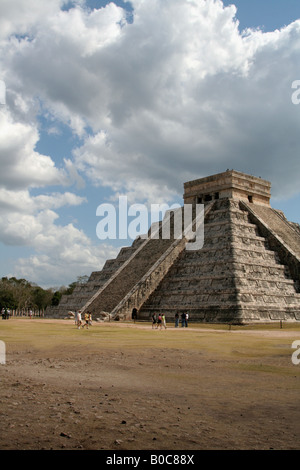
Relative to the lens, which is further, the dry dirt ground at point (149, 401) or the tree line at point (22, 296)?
the tree line at point (22, 296)

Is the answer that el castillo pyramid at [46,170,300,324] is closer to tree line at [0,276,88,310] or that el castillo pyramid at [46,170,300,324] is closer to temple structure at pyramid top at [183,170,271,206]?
temple structure at pyramid top at [183,170,271,206]

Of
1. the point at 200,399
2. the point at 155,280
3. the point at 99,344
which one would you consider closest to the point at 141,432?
the point at 200,399

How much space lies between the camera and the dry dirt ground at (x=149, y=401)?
4.38 m

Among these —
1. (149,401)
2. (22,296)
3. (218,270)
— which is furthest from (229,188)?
(22,296)

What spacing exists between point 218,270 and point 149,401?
19393 millimetres

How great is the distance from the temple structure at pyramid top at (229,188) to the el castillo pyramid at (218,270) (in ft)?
0.24

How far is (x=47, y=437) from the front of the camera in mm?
4395

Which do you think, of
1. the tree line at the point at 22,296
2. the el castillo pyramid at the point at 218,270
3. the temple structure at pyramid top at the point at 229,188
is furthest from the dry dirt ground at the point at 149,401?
the tree line at the point at 22,296

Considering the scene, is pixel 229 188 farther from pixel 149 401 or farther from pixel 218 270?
pixel 149 401

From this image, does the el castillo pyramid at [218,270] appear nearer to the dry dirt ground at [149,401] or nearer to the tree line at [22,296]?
the dry dirt ground at [149,401]

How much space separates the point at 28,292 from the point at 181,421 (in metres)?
59.2

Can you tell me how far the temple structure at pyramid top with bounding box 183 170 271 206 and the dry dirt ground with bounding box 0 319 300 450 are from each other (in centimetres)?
2209

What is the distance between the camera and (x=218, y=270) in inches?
980

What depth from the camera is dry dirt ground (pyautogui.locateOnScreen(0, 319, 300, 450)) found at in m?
4.38
